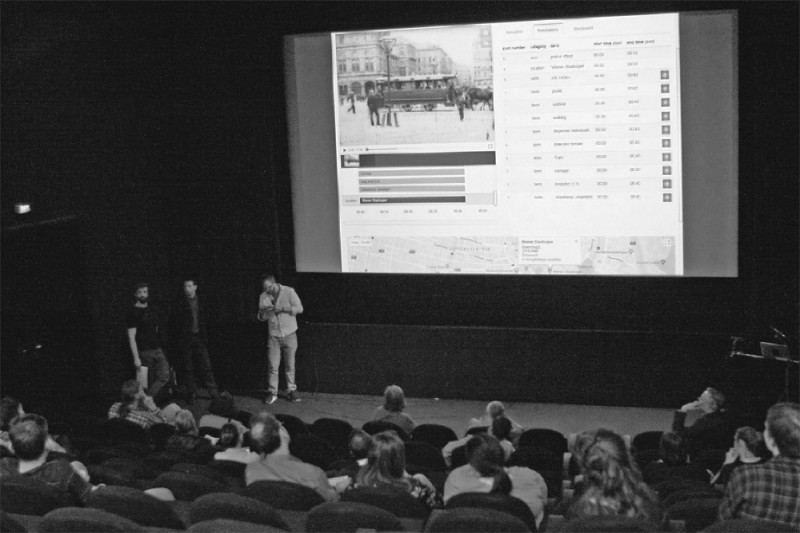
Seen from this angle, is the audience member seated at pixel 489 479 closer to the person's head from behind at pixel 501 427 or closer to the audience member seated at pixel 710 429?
the person's head from behind at pixel 501 427

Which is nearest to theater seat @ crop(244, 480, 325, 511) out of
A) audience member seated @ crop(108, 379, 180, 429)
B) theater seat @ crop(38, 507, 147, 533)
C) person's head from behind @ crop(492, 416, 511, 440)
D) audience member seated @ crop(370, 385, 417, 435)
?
theater seat @ crop(38, 507, 147, 533)

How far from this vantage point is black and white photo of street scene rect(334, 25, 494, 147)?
29.5 feet

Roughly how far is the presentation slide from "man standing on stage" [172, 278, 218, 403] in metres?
1.38

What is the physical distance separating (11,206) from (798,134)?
6942 millimetres

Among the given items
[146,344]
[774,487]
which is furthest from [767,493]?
[146,344]

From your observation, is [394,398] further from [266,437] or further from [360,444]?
[266,437]

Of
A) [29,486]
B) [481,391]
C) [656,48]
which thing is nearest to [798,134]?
[656,48]

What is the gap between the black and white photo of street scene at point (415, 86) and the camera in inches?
354

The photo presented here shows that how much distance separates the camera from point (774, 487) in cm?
361

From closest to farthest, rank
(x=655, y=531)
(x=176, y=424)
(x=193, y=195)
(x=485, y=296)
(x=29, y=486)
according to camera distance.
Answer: (x=655, y=531) → (x=29, y=486) → (x=176, y=424) → (x=485, y=296) → (x=193, y=195)

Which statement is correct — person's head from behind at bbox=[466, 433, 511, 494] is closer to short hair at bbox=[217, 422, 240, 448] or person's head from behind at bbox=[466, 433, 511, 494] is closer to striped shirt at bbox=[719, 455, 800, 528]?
striped shirt at bbox=[719, 455, 800, 528]

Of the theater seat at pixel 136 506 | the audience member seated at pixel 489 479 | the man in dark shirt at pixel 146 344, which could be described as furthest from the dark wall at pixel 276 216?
the theater seat at pixel 136 506

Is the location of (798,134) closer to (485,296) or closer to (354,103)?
(485,296)

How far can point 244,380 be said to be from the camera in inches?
404
